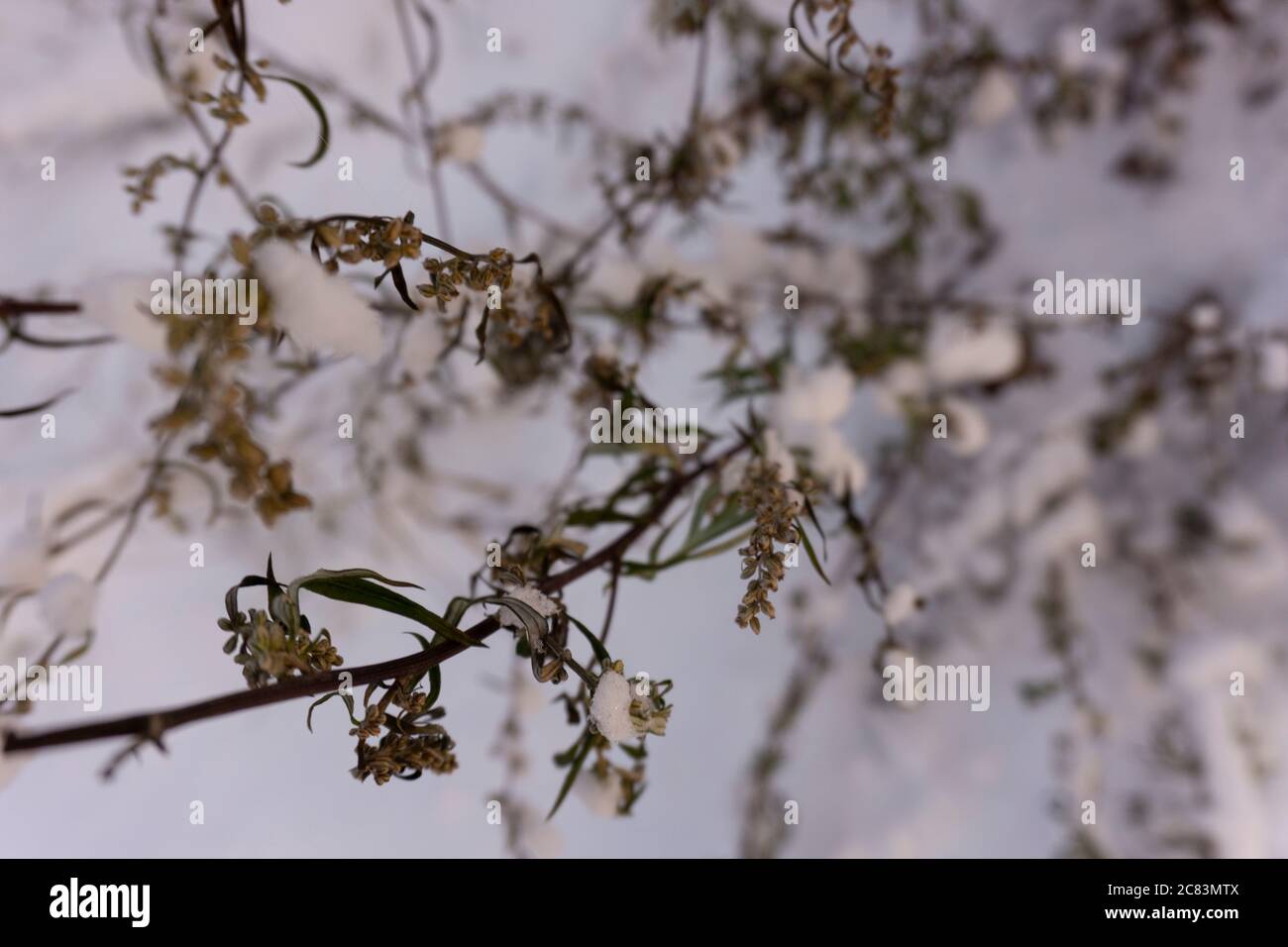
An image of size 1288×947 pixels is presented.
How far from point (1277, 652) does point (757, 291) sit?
22.0 inches

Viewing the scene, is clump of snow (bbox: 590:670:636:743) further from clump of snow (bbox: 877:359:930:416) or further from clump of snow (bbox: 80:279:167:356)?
clump of snow (bbox: 877:359:930:416)

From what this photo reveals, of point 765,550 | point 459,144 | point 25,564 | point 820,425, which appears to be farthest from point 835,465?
point 25,564

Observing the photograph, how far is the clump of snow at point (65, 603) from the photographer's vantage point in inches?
12.1

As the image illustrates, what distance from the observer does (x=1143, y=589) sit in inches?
28.8

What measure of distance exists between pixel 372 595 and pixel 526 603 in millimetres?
44

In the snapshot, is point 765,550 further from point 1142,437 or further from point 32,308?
point 1142,437

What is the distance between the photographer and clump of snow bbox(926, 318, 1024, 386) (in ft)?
1.92

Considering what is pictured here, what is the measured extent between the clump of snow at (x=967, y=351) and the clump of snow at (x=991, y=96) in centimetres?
16

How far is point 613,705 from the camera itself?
232 mm

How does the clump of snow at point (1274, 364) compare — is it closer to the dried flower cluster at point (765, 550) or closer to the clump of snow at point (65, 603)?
the dried flower cluster at point (765, 550)

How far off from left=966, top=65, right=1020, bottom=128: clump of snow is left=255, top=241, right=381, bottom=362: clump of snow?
1.79ft

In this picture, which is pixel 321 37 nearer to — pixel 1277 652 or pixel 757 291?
pixel 757 291

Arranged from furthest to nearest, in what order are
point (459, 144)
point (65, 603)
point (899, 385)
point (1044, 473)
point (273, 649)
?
point (1044, 473) → point (899, 385) → point (459, 144) → point (65, 603) → point (273, 649)
